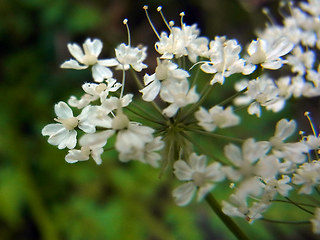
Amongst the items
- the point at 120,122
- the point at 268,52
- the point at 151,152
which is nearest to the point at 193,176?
the point at 151,152

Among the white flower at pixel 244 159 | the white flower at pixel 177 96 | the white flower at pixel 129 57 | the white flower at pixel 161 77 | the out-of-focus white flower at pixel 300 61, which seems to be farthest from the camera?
the out-of-focus white flower at pixel 300 61

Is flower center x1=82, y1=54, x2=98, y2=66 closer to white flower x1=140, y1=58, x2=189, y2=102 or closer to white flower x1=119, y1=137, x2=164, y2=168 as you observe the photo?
white flower x1=140, y1=58, x2=189, y2=102

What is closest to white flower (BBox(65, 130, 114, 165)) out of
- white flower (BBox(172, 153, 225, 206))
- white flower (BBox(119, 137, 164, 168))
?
white flower (BBox(119, 137, 164, 168))

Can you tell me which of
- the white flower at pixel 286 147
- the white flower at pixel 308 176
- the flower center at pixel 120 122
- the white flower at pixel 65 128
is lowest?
the white flower at pixel 308 176

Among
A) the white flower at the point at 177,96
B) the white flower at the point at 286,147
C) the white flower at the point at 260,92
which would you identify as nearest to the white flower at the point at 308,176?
the white flower at the point at 286,147

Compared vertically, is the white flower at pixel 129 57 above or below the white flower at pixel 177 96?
above

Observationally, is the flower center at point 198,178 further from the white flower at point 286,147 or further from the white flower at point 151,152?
the white flower at point 286,147

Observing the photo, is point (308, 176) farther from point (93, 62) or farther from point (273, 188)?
point (93, 62)
